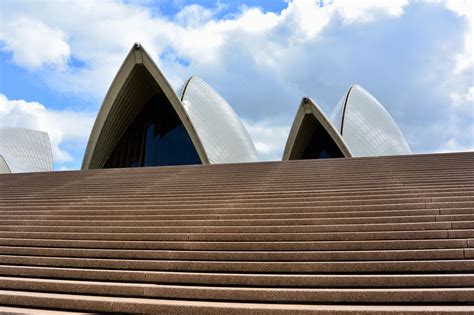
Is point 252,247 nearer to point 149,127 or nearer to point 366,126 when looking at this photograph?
point 149,127

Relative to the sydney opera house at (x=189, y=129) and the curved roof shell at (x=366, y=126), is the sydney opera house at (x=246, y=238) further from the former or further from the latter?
the curved roof shell at (x=366, y=126)

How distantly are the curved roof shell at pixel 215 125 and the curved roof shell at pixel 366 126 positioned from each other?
5.17m

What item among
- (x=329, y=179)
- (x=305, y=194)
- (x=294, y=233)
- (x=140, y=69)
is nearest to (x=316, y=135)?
(x=140, y=69)

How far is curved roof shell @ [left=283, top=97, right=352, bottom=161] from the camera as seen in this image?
1761 centimetres

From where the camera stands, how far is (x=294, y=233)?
14.6ft

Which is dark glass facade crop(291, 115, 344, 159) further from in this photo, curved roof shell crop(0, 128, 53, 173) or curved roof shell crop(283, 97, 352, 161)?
curved roof shell crop(0, 128, 53, 173)

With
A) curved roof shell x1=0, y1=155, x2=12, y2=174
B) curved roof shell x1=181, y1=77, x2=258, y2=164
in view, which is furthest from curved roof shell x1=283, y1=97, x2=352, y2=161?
curved roof shell x1=0, y1=155, x2=12, y2=174

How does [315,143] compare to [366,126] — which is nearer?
[315,143]

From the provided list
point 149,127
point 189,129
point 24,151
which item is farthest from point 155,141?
point 24,151

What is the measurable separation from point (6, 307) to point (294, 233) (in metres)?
2.80

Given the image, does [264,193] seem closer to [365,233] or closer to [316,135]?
[365,233]

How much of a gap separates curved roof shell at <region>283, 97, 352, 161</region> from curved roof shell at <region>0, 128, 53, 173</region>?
17112 millimetres

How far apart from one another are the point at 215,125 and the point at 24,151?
47.1 feet

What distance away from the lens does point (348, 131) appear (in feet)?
69.1
